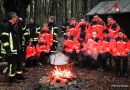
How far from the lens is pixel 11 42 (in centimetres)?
1174

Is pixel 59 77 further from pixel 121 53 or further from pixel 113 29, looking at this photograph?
pixel 113 29

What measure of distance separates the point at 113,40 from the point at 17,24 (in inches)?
161

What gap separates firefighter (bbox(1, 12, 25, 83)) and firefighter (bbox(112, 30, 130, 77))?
404 cm

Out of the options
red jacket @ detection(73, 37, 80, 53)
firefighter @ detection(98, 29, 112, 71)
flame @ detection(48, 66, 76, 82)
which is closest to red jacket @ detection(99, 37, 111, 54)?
firefighter @ detection(98, 29, 112, 71)

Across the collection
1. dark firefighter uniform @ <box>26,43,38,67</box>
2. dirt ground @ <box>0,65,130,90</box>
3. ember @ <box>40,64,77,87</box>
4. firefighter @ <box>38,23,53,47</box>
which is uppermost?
firefighter @ <box>38,23,53,47</box>

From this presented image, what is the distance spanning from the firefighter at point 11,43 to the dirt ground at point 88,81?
0.63 meters

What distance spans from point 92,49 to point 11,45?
426 centimetres

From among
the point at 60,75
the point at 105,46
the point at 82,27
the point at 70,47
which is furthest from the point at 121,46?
the point at 60,75

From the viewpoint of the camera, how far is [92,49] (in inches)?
573

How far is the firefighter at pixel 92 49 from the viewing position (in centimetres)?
1441

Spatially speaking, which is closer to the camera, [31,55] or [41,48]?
[31,55]

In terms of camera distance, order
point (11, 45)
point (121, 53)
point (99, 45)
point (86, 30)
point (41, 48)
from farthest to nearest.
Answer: point (41, 48) → point (86, 30) → point (99, 45) → point (121, 53) → point (11, 45)

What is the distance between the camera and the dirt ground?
11.0 meters

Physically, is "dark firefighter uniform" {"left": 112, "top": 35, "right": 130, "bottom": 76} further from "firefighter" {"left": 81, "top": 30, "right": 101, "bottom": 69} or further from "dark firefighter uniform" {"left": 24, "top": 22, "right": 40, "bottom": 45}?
"dark firefighter uniform" {"left": 24, "top": 22, "right": 40, "bottom": 45}
